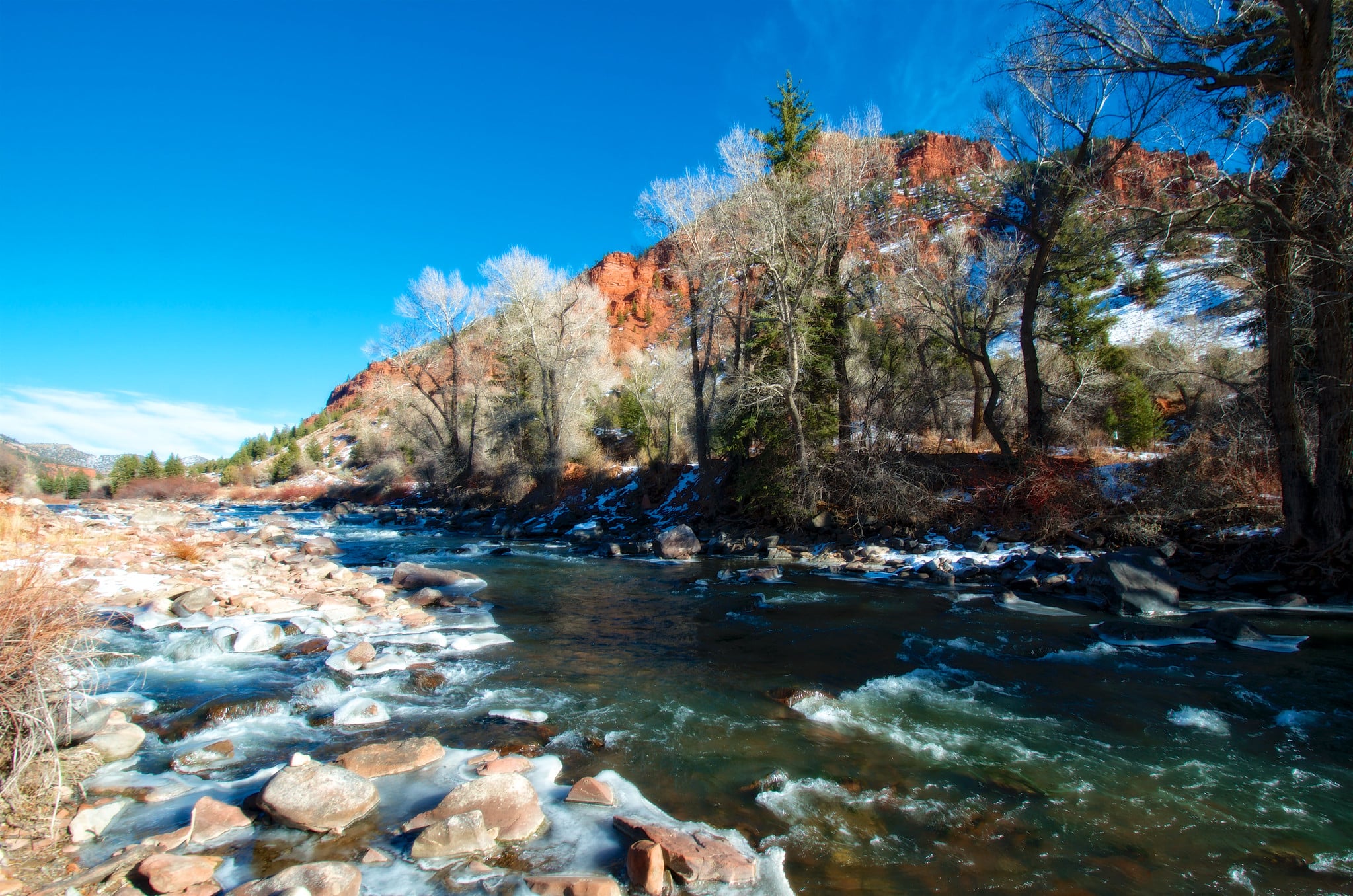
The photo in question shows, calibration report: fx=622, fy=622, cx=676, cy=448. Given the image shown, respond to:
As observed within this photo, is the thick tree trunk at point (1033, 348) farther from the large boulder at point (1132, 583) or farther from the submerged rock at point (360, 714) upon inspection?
the submerged rock at point (360, 714)

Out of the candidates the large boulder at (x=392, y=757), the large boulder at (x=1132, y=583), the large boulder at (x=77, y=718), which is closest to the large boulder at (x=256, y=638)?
the large boulder at (x=77, y=718)

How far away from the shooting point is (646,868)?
3.55m

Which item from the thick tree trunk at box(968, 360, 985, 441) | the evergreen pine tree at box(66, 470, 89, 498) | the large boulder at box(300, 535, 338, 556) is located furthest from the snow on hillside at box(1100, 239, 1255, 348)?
the evergreen pine tree at box(66, 470, 89, 498)

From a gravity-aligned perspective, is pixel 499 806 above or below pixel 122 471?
below

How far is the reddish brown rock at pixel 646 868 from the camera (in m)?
3.50

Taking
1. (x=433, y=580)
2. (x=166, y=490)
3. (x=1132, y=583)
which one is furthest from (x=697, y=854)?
(x=166, y=490)

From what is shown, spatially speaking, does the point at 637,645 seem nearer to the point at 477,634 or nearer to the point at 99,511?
the point at 477,634

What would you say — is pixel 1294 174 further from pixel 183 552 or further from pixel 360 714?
pixel 183 552

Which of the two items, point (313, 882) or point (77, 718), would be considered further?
point (77, 718)

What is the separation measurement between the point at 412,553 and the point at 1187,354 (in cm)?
2924

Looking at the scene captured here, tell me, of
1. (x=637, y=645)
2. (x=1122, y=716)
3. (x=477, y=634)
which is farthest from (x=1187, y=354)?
(x=477, y=634)

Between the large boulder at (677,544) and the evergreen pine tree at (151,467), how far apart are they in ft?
251

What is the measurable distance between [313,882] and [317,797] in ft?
3.37

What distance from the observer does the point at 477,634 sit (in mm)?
9406
